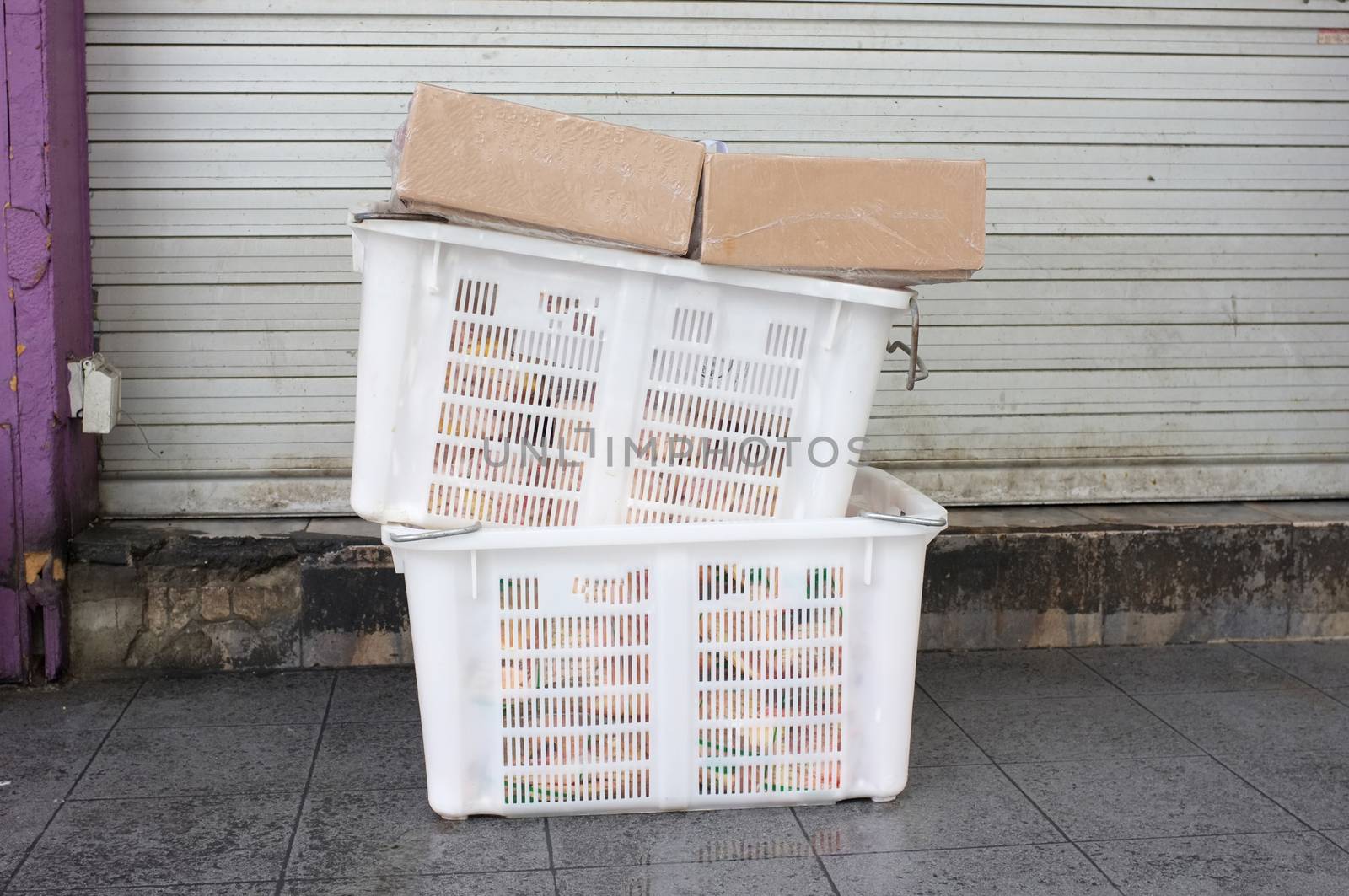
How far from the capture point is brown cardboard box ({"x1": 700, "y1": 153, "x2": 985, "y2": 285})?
3168mm

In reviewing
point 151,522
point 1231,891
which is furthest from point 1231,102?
point 151,522

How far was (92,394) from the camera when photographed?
4668 millimetres

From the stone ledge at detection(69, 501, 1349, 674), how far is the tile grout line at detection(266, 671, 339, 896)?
0.32 m

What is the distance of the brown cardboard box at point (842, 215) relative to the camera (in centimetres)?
317

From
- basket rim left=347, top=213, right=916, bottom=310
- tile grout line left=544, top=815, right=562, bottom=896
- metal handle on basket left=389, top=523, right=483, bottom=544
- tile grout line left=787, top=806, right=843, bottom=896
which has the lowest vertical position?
tile grout line left=544, top=815, right=562, bottom=896

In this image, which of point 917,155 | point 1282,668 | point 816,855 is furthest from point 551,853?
point 917,155

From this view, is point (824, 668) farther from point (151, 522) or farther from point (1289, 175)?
point (1289, 175)

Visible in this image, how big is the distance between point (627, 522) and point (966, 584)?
82.8 inches

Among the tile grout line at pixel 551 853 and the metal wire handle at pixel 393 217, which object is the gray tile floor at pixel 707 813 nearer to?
the tile grout line at pixel 551 853

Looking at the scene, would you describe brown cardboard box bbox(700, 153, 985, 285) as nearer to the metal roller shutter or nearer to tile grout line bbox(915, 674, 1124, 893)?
tile grout line bbox(915, 674, 1124, 893)

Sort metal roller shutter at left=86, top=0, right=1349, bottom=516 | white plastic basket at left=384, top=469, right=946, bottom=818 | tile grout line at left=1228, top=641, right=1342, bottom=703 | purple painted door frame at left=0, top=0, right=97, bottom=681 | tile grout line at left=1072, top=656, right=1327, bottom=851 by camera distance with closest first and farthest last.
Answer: white plastic basket at left=384, top=469, right=946, bottom=818, tile grout line at left=1072, top=656, right=1327, bottom=851, purple painted door frame at left=0, top=0, right=97, bottom=681, tile grout line at left=1228, top=641, right=1342, bottom=703, metal roller shutter at left=86, top=0, right=1349, bottom=516

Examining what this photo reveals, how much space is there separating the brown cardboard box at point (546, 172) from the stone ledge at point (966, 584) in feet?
6.64

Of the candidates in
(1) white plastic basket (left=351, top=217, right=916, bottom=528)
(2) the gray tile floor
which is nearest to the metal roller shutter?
(2) the gray tile floor

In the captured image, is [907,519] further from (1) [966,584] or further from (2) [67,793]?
(2) [67,793]
